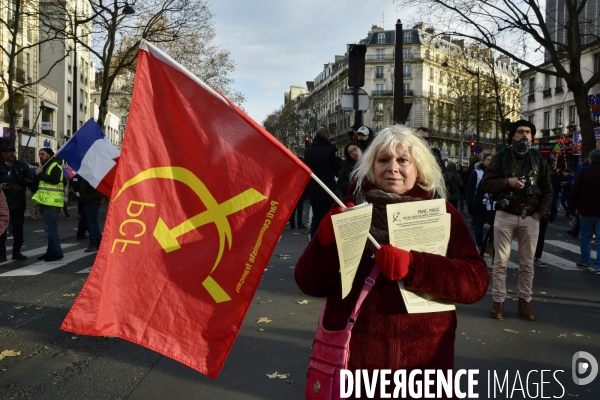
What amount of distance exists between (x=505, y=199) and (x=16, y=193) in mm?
8313

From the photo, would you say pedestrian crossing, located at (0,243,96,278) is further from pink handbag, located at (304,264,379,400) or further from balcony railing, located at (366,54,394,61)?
balcony railing, located at (366,54,394,61)

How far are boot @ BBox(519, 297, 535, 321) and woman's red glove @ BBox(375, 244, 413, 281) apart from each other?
4387 mm

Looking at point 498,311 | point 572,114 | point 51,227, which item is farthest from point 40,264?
point 572,114

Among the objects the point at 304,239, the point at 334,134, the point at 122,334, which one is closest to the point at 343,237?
the point at 122,334

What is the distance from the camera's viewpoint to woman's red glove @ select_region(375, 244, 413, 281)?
2.13 metres

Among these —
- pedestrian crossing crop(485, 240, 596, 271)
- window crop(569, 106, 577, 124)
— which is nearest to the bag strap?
pedestrian crossing crop(485, 240, 596, 271)

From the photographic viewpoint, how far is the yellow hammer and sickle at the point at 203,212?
2488 millimetres

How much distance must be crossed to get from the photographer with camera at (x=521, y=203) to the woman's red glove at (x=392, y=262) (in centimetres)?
410

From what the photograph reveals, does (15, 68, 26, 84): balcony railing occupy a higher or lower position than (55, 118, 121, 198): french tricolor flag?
higher

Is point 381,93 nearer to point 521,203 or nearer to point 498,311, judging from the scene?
point 521,203

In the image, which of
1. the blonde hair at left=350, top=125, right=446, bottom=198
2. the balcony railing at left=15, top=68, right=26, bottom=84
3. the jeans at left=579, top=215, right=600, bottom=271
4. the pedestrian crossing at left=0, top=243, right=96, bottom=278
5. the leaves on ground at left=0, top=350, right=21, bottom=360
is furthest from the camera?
the balcony railing at left=15, top=68, right=26, bottom=84

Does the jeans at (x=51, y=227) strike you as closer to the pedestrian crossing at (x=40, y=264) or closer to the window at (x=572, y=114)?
the pedestrian crossing at (x=40, y=264)

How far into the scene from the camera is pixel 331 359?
2221mm

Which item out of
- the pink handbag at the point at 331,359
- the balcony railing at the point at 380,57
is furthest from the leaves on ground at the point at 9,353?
the balcony railing at the point at 380,57
